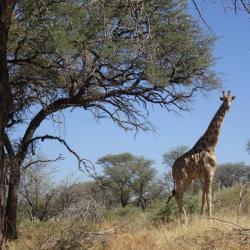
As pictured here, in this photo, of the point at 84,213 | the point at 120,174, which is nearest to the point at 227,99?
the point at 84,213

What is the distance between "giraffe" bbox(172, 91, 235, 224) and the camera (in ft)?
43.3

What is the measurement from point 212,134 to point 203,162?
27.8 inches

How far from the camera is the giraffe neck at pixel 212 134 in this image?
13406 mm

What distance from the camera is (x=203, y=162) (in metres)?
13.2

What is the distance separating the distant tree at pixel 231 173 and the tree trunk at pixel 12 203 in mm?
31817

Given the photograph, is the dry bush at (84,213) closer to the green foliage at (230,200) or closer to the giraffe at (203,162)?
the giraffe at (203,162)

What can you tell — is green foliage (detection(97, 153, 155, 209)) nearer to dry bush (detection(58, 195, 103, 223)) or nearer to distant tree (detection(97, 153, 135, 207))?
distant tree (detection(97, 153, 135, 207))

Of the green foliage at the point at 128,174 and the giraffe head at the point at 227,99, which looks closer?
the giraffe head at the point at 227,99

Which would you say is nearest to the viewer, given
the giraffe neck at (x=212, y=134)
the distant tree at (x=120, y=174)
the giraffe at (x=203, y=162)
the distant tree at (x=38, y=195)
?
the giraffe at (x=203, y=162)

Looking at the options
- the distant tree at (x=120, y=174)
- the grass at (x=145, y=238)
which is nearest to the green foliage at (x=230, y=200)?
the grass at (x=145, y=238)

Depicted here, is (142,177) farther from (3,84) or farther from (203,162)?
(3,84)

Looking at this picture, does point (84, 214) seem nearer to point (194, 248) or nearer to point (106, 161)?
point (194, 248)

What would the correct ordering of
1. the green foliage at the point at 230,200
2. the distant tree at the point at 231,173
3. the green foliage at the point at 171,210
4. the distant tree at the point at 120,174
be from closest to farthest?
the green foliage at the point at 171,210 → the green foliage at the point at 230,200 → the distant tree at the point at 120,174 → the distant tree at the point at 231,173

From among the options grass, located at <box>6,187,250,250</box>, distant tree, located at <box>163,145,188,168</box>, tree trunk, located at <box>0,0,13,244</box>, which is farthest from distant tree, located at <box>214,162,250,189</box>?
tree trunk, located at <box>0,0,13,244</box>
